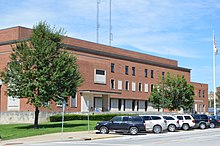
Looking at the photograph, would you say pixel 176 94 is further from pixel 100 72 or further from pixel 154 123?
pixel 154 123

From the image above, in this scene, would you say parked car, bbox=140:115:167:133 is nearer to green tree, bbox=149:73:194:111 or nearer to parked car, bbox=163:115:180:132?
parked car, bbox=163:115:180:132

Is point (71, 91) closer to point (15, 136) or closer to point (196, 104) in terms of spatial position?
point (15, 136)

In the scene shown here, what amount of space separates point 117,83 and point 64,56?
35.4m

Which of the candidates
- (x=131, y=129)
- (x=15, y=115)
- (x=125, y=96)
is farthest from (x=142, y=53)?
(x=131, y=129)

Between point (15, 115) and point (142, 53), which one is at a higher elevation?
point (142, 53)

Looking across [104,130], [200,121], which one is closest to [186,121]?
[200,121]

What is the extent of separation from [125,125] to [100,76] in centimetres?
3421

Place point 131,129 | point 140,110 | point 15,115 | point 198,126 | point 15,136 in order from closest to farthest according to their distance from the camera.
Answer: point 15,136, point 131,129, point 198,126, point 15,115, point 140,110

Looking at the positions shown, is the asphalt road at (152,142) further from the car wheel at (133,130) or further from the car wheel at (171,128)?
the car wheel at (171,128)

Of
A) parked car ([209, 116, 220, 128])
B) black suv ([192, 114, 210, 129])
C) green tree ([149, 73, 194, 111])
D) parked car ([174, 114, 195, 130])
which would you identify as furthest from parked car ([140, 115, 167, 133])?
green tree ([149, 73, 194, 111])

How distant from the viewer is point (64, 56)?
37656 mm

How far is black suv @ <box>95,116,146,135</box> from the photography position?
32781 millimetres

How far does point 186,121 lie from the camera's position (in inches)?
1610

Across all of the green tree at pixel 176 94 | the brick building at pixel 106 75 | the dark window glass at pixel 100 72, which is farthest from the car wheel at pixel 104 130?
the dark window glass at pixel 100 72
